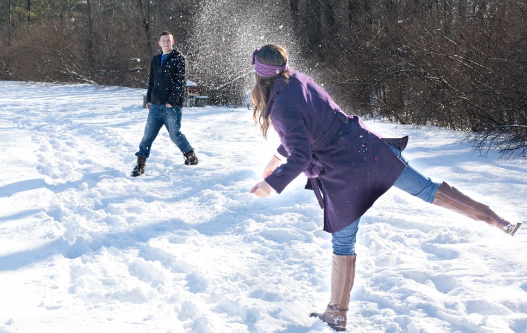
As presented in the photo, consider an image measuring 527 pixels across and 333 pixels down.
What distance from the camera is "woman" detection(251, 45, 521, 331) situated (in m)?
2.55

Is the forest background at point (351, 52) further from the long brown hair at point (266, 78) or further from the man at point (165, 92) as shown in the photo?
the long brown hair at point (266, 78)

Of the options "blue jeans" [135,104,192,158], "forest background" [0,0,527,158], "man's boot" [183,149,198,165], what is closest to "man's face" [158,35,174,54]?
"blue jeans" [135,104,192,158]

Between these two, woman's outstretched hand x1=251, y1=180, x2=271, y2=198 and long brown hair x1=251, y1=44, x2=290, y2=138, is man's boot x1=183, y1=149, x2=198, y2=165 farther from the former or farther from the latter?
woman's outstretched hand x1=251, y1=180, x2=271, y2=198

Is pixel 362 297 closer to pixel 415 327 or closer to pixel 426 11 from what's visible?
pixel 415 327

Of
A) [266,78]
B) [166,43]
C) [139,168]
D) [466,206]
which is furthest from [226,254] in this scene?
[166,43]

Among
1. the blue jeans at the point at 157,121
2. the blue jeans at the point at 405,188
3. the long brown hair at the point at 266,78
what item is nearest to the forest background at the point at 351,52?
the blue jeans at the point at 157,121

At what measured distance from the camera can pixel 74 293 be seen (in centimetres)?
315

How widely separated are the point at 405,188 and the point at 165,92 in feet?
13.8

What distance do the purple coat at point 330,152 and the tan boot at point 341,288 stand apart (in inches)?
8.8

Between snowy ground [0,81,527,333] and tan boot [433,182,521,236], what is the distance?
0.49 meters

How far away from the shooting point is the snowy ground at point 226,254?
9.57ft

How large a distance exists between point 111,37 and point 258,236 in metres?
24.5

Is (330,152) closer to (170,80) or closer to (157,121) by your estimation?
(170,80)

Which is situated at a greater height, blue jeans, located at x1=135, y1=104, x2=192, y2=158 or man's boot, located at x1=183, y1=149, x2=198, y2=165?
blue jeans, located at x1=135, y1=104, x2=192, y2=158
